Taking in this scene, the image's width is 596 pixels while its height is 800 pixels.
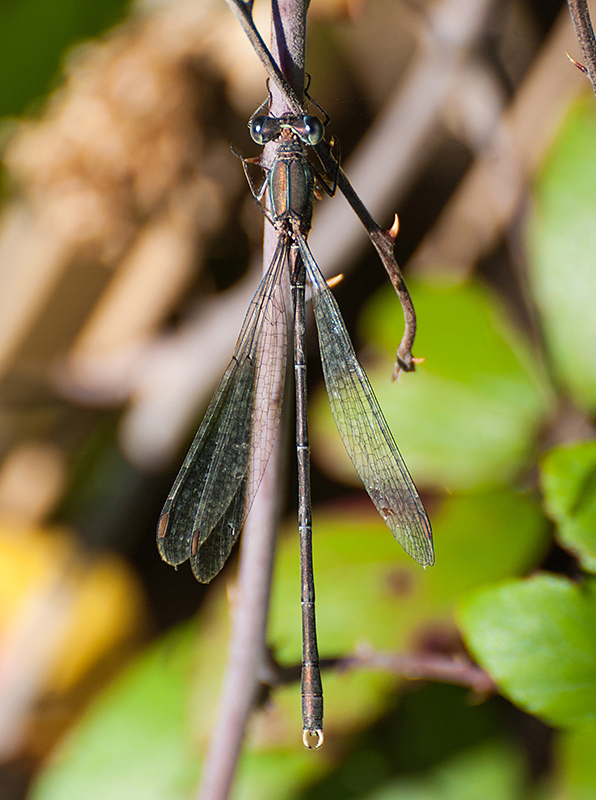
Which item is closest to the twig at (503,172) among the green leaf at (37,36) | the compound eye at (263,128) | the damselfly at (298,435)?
the damselfly at (298,435)

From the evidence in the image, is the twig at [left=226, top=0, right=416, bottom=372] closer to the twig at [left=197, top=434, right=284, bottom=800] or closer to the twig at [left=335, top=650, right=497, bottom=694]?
the twig at [left=197, top=434, right=284, bottom=800]

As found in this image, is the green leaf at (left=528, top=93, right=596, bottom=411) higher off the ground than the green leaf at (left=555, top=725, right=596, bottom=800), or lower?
higher

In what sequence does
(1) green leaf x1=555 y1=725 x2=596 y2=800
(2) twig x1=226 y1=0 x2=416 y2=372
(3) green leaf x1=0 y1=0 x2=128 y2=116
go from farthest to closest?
(3) green leaf x1=0 y1=0 x2=128 y2=116, (1) green leaf x1=555 y1=725 x2=596 y2=800, (2) twig x1=226 y1=0 x2=416 y2=372

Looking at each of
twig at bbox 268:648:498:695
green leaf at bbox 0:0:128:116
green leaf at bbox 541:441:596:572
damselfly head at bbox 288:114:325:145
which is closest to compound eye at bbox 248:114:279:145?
damselfly head at bbox 288:114:325:145

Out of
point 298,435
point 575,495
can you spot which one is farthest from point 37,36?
point 575,495

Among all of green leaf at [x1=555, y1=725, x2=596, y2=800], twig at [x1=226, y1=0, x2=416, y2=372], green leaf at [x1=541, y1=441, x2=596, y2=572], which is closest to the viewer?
twig at [x1=226, y1=0, x2=416, y2=372]

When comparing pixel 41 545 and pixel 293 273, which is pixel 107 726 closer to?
pixel 41 545

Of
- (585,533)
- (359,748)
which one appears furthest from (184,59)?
(359,748)
